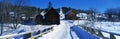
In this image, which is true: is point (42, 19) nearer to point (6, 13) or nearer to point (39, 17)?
point (39, 17)

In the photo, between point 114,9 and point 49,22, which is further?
point 114,9

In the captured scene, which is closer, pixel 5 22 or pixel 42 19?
pixel 5 22

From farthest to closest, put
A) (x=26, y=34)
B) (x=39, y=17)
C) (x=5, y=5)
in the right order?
1. (x=39, y=17)
2. (x=5, y=5)
3. (x=26, y=34)

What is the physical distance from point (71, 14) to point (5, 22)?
208ft

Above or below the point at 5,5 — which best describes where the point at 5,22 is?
below

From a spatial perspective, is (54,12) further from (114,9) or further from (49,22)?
(114,9)

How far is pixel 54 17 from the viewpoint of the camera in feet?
229

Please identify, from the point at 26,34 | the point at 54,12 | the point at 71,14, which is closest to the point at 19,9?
the point at 54,12

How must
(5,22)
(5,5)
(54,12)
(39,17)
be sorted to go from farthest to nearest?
(39,17)
(54,12)
(5,22)
(5,5)

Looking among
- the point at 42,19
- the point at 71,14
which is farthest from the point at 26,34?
the point at 71,14

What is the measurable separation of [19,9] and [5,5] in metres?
3.78

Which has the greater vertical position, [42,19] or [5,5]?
[5,5]

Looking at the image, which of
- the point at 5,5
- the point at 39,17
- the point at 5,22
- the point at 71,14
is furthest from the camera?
the point at 71,14

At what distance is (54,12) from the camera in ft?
228
